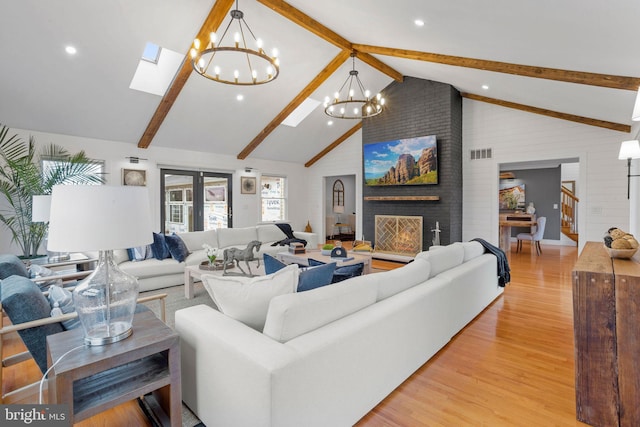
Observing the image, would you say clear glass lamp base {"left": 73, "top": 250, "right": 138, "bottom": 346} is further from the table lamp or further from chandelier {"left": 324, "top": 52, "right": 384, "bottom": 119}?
chandelier {"left": 324, "top": 52, "right": 384, "bottom": 119}

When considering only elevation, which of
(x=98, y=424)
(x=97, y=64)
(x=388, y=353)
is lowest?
(x=98, y=424)

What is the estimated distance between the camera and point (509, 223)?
7.69 meters

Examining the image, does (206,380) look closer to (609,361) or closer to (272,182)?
(609,361)

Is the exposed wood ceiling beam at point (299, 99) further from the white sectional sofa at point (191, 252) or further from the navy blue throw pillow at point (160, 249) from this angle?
the navy blue throw pillow at point (160, 249)

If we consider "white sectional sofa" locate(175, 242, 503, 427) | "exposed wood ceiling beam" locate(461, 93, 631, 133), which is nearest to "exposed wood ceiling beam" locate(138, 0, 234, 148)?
"white sectional sofa" locate(175, 242, 503, 427)

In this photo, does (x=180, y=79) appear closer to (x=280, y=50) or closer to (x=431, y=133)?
(x=280, y=50)

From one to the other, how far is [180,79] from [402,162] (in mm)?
4582

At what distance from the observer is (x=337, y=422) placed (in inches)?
65.1

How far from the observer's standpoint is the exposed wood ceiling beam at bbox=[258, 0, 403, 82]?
421 centimetres

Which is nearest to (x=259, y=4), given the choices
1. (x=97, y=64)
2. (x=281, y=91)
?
(x=281, y=91)

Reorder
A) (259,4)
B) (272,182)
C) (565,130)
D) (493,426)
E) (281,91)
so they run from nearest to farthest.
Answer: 1. (493,426)
2. (259,4)
3. (565,130)
4. (281,91)
5. (272,182)

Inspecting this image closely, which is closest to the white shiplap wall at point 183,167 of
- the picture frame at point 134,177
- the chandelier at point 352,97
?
the picture frame at point 134,177

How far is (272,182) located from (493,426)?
7920 millimetres

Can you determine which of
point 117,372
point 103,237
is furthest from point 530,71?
point 117,372
